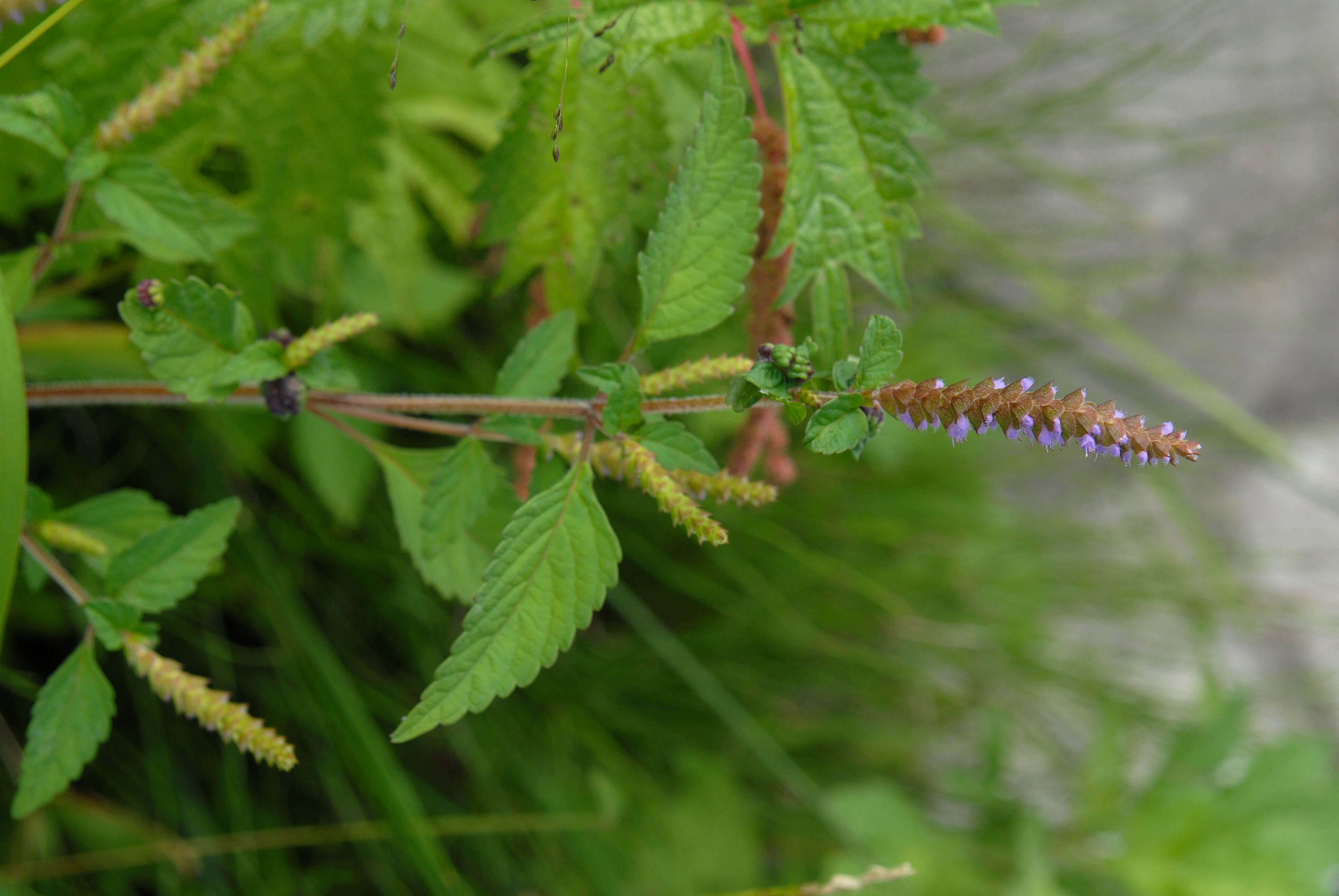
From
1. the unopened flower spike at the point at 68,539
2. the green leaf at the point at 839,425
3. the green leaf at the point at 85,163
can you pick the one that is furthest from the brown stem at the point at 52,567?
the green leaf at the point at 839,425

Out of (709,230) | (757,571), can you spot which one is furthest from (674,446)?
(757,571)

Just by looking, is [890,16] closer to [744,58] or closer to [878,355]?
[744,58]

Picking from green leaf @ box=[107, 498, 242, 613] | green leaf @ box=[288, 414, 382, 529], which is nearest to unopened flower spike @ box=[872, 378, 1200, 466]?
green leaf @ box=[107, 498, 242, 613]

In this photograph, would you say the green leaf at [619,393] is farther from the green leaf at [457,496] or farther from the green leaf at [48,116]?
the green leaf at [48,116]

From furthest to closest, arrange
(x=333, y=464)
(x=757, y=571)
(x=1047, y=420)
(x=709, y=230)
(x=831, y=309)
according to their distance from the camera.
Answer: (x=757, y=571) → (x=333, y=464) → (x=831, y=309) → (x=709, y=230) → (x=1047, y=420)

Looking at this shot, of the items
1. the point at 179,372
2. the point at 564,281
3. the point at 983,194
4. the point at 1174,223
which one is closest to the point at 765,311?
the point at 564,281

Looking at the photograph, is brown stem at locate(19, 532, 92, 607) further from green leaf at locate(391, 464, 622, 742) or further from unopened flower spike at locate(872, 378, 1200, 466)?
unopened flower spike at locate(872, 378, 1200, 466)
